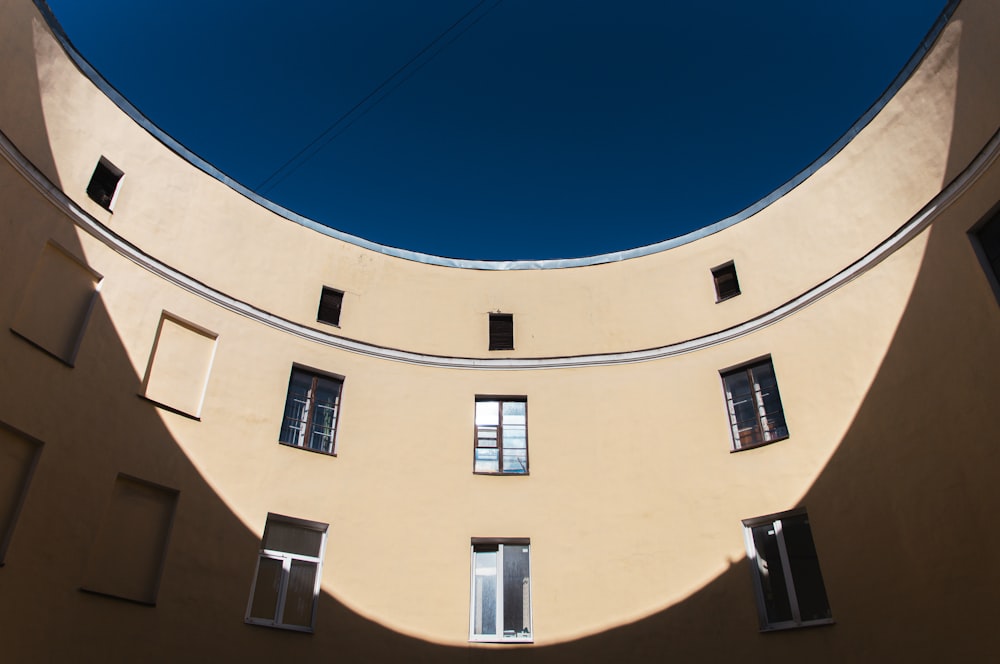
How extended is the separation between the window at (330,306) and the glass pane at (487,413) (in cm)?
381

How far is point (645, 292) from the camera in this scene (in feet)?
55.6

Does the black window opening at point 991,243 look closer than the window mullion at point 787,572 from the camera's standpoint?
Yes

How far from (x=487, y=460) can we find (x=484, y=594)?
113 inches

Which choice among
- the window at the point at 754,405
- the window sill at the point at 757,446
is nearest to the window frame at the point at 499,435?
the window sill at the point at 757,446

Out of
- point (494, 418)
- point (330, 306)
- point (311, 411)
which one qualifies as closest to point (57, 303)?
point (311, 411)

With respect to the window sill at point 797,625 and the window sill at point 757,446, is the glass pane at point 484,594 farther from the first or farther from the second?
the window sill at point 757,446

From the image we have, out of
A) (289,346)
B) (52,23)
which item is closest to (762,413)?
(289,346)

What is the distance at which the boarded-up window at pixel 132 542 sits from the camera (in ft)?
36.4

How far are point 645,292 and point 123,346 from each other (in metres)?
11.2

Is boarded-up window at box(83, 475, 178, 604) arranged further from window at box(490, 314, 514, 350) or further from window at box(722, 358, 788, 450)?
window at box(722, 358, 788, 450)

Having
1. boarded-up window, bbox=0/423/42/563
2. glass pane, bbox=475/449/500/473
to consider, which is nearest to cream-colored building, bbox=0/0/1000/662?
boarded-up window, bbox=0/423/42/563

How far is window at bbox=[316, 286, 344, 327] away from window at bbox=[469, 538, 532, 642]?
19.6 ft

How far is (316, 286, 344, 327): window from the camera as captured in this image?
1623 centimetres

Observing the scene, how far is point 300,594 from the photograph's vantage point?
13.0m
